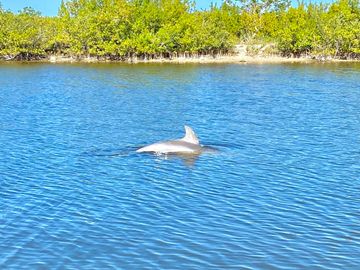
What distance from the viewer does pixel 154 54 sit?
12038 cm

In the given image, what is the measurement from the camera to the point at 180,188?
22188mm

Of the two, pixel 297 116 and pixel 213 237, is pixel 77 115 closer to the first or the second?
pixel 297 116

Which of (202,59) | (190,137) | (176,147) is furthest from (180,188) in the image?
(202,59)

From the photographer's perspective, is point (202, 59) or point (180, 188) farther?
point (202, 59)

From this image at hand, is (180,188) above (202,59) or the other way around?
the other way around

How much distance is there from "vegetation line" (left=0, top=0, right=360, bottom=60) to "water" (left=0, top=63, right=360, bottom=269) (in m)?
69.1

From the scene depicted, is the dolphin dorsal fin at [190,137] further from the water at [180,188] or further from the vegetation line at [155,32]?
the vegetation line at [155,32]

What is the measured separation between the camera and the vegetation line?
11381 cm

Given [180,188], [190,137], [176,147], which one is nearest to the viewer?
[180,188]

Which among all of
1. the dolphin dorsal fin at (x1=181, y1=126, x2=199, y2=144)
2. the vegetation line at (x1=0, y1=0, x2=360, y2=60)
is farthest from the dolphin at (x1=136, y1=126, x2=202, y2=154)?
the vegetation line at (x1=0, y1=0, x2=360, y2=60)

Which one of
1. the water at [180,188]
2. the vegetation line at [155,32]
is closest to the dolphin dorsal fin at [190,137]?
the water at [180,188]

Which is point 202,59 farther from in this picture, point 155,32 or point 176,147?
point 176,147

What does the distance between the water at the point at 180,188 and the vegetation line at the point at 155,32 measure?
69.1 m

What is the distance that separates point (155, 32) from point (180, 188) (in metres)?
103
